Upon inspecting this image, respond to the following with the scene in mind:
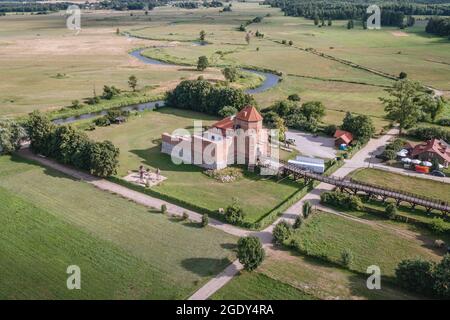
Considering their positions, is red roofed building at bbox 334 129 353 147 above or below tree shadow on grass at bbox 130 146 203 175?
above

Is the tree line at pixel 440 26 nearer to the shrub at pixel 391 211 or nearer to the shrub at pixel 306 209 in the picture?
the shrub at pixel 391 211

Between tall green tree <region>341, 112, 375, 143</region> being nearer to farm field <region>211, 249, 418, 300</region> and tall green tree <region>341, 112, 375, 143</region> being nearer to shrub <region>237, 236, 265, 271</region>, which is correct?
farm field <region>211, 249, 418, 300</region>

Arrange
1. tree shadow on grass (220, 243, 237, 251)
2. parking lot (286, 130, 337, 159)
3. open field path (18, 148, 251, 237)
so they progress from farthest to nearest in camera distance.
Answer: parking lot (286, 130, 337, 159) < open field path (18, 148, 251, 237) < tree shadow on grass (220, 243, 237, 251)

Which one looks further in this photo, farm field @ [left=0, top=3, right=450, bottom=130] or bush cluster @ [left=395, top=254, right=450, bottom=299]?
farm field @ [left=0, top=3, right=450, bottom=130]

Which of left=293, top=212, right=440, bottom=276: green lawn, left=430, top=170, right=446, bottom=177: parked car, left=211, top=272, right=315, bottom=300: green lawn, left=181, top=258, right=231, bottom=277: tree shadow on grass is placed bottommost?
left=211, top=272, right=315, bottom=300: green lawn

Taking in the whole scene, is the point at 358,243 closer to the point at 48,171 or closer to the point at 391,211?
the point at 391,211

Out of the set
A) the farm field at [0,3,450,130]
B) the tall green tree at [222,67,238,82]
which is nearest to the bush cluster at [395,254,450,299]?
the farm field at [0,3,450,130]

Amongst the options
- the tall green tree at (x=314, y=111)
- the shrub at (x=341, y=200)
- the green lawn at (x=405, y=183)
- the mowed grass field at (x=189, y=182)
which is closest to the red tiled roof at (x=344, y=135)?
the tall green tree at (x=314, y=111)
